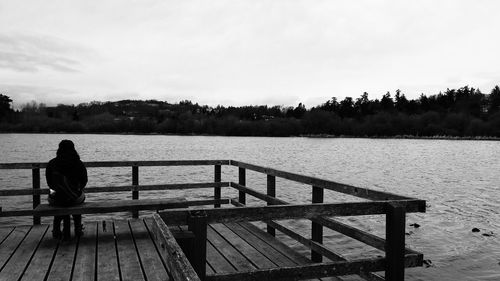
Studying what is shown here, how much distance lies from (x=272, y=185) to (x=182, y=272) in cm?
533

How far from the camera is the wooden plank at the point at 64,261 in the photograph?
519 cm

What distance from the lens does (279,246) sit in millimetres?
7016

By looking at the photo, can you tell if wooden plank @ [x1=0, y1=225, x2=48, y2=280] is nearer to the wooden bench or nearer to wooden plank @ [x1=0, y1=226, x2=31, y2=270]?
wooden plank @ [x1=0, y1=226, x2=31, y2=270]

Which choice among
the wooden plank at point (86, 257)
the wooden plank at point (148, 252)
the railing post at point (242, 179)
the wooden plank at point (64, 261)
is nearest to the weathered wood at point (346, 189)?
the railing post at point (242, 179)

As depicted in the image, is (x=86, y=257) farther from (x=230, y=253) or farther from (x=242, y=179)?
(x=242, y=179)

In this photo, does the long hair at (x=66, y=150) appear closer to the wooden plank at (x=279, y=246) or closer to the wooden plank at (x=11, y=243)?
the wooden plank at (x=11, y=243)

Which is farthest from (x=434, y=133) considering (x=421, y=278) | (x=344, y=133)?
(x=421, y=278)

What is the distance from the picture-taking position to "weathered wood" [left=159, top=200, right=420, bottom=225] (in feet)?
12.1

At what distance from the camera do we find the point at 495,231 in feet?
51.0

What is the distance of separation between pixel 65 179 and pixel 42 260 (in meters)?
1.32

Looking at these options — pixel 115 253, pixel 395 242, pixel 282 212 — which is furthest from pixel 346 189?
pixel 115 253

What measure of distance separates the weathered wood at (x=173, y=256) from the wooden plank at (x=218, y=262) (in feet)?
8.04

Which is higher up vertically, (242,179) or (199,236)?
(199,236)

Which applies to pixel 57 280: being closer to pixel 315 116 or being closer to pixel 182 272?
pixel 182 272
